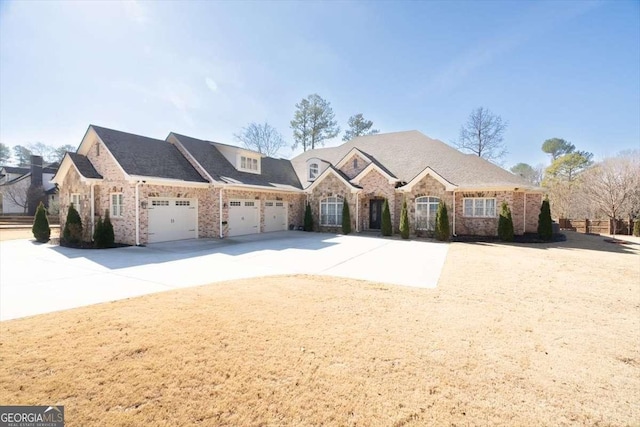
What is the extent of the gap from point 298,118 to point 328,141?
4853 mm

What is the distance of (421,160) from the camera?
20.5m

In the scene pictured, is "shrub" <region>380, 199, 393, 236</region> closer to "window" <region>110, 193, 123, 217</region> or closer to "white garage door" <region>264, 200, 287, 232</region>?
"white garage door" <region>264, 200, 287, 232</region>

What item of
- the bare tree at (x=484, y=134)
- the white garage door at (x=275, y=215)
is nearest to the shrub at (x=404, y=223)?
the white garage door at (x=275, y=215)

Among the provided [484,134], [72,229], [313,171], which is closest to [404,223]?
[313,171]

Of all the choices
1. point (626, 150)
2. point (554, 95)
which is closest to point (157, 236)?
point (554, 95)

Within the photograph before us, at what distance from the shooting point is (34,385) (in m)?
2.96

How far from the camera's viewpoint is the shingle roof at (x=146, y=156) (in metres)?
13.7

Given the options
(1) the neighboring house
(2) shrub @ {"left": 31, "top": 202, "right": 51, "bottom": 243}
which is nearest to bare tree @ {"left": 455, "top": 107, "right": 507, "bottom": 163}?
(2) shrub @ {"left": 31, "top": 202, "right": 51, "bottom": 243}

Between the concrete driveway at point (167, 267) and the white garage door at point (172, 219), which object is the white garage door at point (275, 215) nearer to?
the white garage door at point (172, 219)

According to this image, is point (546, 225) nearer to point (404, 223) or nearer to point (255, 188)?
point (404, 223)

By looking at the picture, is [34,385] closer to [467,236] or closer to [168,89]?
[168,89]

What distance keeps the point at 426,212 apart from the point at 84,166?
1962 cm

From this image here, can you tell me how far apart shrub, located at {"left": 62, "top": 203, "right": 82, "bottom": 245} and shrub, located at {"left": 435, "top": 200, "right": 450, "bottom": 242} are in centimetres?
1887

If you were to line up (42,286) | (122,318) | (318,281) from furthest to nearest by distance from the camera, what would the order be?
(318,281) → (42,286) → (122,318)
